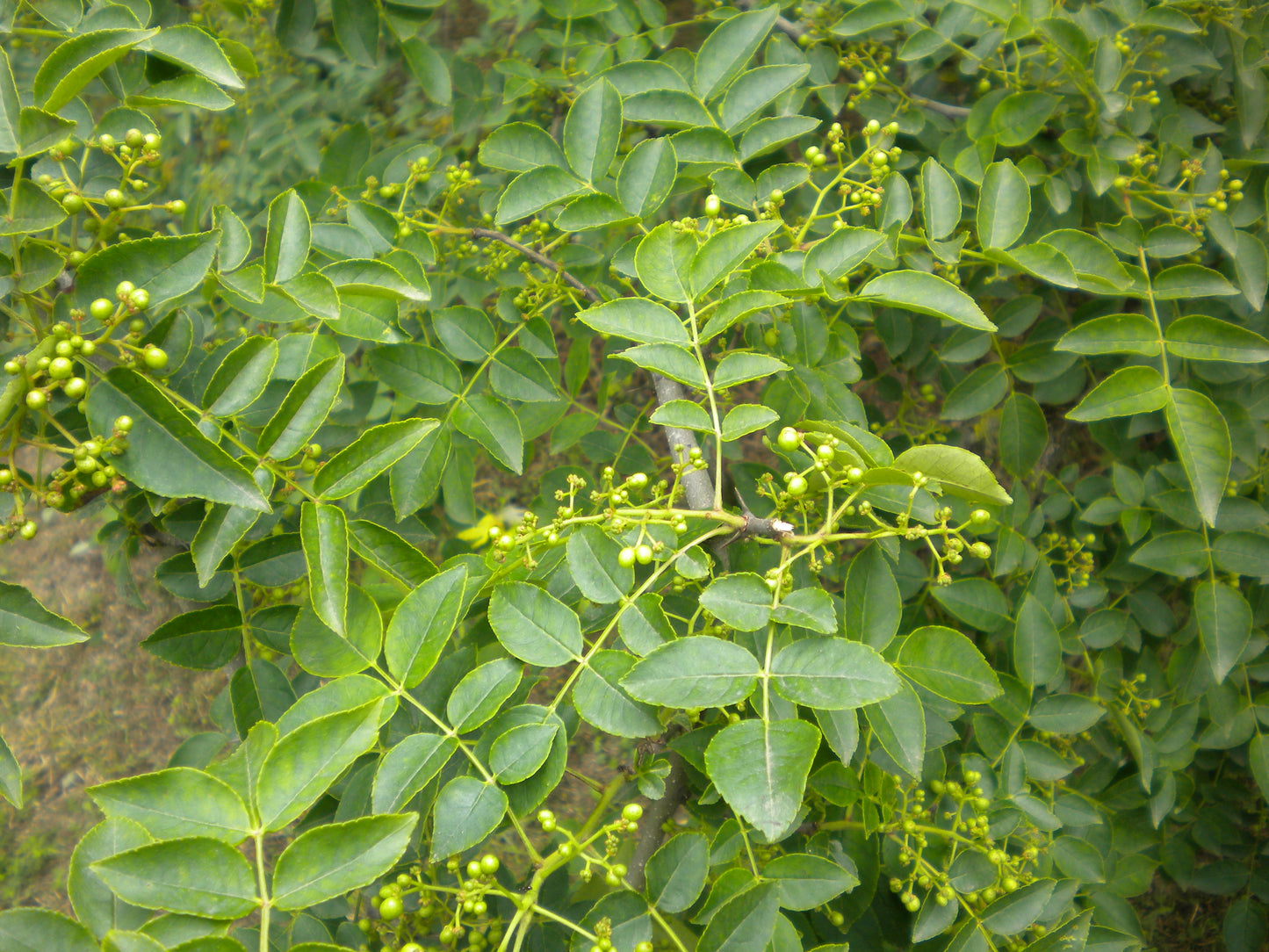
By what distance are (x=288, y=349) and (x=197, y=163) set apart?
3016 mm

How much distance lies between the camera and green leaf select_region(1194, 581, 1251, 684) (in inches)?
73.2

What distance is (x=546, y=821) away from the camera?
130cm

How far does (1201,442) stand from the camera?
5.29ft

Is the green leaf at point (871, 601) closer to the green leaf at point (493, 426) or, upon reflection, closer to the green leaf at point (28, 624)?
the green leaf at point (493, 426)

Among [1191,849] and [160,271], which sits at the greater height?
[160,271]

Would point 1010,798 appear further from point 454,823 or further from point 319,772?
point 319,772

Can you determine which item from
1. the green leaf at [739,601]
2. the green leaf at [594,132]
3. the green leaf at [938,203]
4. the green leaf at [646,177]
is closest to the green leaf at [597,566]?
the green leaf at [739,601]

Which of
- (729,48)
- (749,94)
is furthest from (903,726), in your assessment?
(729,48)

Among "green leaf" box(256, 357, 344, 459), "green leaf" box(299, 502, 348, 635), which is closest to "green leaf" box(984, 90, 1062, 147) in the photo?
"green leaf" box(256, 357, 344, 459)

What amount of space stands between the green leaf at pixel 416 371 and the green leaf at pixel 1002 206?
1.13 meters

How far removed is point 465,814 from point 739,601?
0.51 metres

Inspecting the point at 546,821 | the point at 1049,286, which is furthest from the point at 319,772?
the point at 1049,286

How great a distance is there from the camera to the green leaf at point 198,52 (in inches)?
54.3

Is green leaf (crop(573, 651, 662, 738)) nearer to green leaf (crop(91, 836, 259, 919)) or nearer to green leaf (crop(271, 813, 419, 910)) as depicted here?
green leaf (crop(271, 813, 419, 910))
